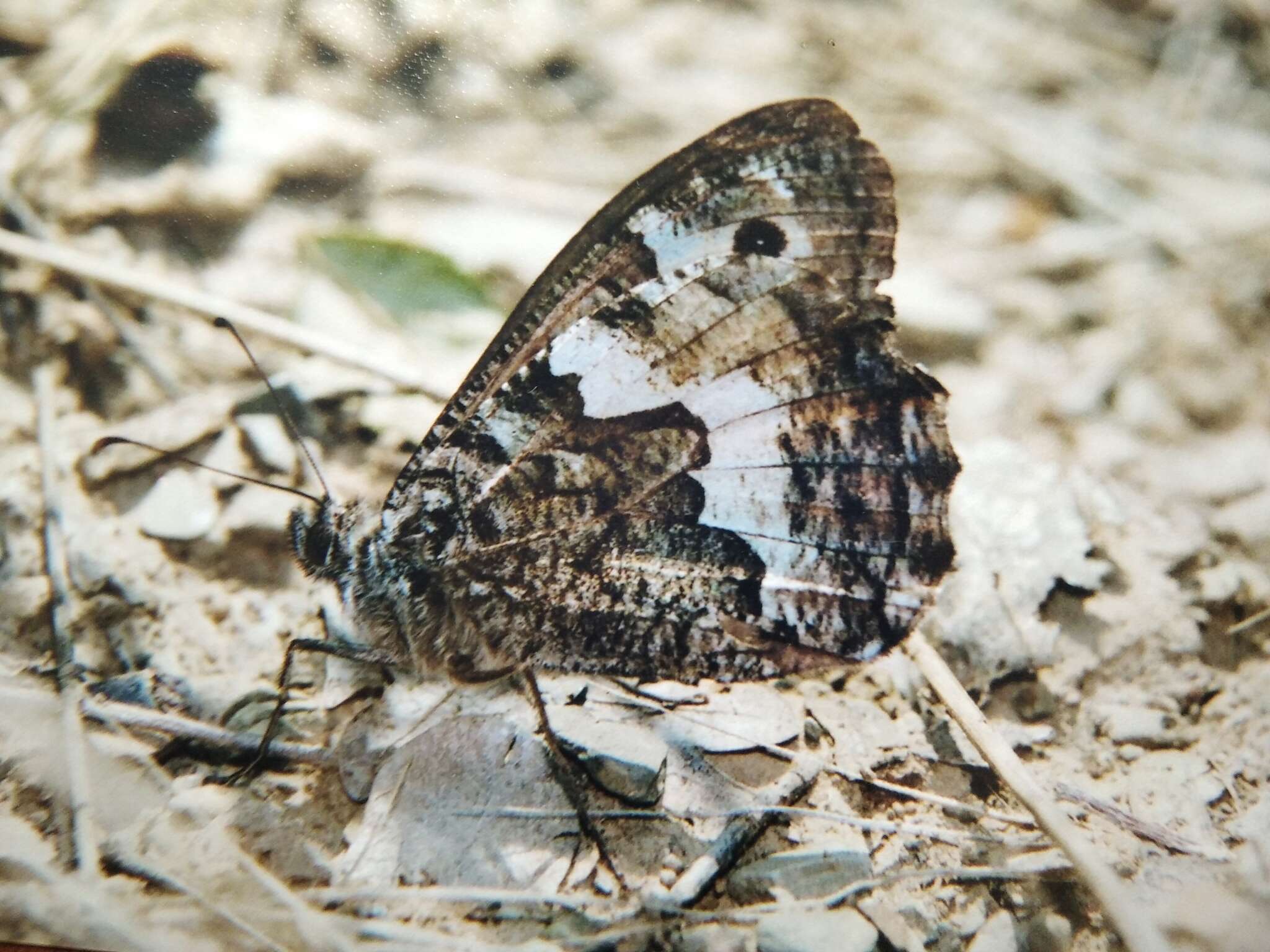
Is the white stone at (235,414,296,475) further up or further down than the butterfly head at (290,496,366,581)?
further up

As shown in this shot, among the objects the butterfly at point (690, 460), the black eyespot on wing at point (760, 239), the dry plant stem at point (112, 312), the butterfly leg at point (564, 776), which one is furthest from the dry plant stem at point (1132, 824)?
the dry plant stem at point (112, 312)

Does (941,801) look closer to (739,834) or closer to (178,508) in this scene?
(739,834)

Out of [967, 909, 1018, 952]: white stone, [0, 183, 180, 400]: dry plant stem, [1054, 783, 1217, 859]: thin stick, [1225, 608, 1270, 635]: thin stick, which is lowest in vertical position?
[967, 909, 1018, 952]: white stone

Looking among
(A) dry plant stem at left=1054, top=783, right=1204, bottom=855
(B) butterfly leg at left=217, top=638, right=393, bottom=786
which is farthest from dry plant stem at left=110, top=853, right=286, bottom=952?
(A) dry plant stem at left=1054, top=783, right=1204, bottom=855

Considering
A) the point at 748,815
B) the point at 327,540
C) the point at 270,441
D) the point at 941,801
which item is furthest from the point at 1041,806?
the point at 270,441

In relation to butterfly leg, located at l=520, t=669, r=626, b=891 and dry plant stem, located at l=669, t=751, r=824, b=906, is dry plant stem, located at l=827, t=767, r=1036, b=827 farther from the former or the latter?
butterfly leg, located at l=520, t=669, r=626, b=891

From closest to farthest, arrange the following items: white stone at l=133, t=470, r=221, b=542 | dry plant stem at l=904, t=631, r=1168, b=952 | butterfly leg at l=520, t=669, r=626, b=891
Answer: dry plant stem at l=904, t=631, r=1168, b=952
butterfly leg at l=520, t=669, r=626, b=891
white stone at l=133, t=470, r=221, b=542
